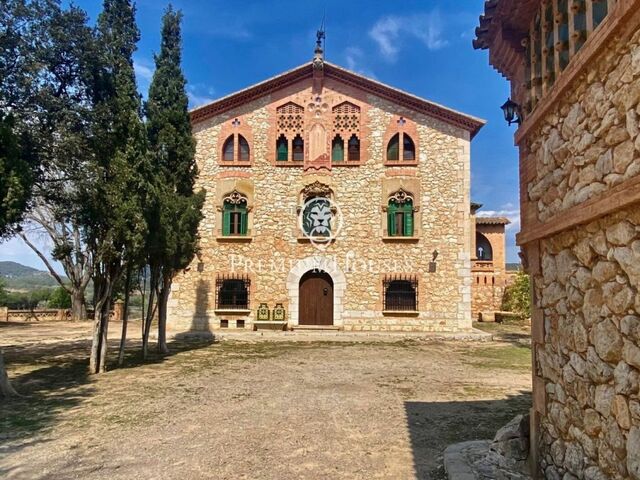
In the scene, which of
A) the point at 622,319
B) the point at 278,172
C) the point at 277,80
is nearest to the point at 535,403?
the point at 622,319

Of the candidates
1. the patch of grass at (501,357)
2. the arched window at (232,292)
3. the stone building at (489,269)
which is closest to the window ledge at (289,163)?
the arched window at (232,292)

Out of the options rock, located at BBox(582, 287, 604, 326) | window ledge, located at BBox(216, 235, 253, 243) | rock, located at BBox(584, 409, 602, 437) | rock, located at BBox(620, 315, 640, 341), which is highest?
window ledge, located at BBox(216, 235, 253, 243)

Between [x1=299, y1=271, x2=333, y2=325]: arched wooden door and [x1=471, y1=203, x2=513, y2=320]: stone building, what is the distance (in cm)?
938

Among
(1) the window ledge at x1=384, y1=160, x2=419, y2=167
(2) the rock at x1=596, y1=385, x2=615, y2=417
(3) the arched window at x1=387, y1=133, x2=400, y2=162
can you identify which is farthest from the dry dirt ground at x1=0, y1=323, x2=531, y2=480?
(3) the arched window at x1=387, y1=133, x2=400, y2=162

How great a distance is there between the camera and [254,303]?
637 inches

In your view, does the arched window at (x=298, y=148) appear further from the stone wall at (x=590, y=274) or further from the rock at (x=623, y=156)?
the rock at (x=623, y=156)

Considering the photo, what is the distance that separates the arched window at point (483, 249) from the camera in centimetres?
2427

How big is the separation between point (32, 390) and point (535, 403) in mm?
7573

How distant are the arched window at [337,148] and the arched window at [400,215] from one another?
2.58 m

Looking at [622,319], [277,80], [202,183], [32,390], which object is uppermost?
[277,80]

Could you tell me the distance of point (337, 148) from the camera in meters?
16.8

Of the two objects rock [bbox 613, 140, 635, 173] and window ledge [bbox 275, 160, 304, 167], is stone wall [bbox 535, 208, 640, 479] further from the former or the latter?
window ledge [bbox 275, 160, 304, 167]

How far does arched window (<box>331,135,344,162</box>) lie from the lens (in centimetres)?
1675

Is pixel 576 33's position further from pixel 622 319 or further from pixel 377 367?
pixel 377 367
